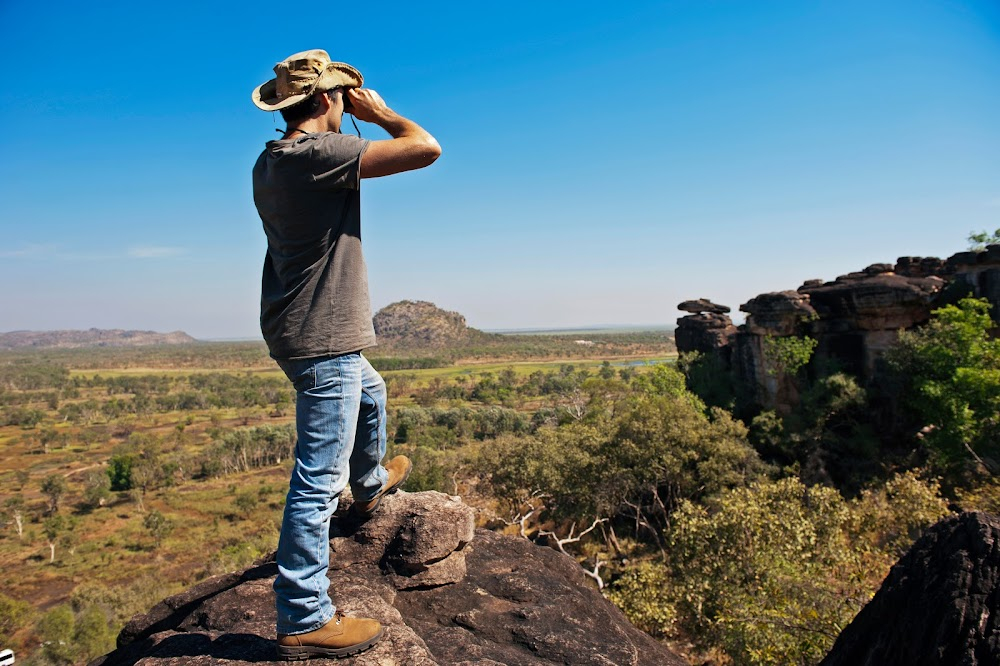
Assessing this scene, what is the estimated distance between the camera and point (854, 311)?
24.8m

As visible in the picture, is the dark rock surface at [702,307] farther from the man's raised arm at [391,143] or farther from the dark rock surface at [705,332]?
the man's raised arm at [391,143]

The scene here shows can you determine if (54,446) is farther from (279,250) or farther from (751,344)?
(279,250)

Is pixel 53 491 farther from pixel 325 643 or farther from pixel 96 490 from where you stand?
pixel 325 643

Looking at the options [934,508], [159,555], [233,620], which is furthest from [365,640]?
[159,555]

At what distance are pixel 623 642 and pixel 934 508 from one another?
35.6 ft

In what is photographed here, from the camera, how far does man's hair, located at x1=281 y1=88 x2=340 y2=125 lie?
264 cm

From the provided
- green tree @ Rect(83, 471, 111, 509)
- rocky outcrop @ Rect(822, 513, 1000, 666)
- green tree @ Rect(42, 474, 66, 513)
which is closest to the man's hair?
rocky outcrop @ Rect(822, 513, 1000, 666)

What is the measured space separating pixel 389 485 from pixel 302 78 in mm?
2700

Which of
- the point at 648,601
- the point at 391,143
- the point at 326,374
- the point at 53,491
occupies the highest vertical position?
the point at 391,143

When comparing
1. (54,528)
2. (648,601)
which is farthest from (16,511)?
(648,601)

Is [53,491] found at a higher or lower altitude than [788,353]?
lower

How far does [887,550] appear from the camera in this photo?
9.66 metres

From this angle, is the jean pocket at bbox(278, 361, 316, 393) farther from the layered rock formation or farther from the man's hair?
the layered rock formation

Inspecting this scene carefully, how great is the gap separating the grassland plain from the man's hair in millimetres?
25292
